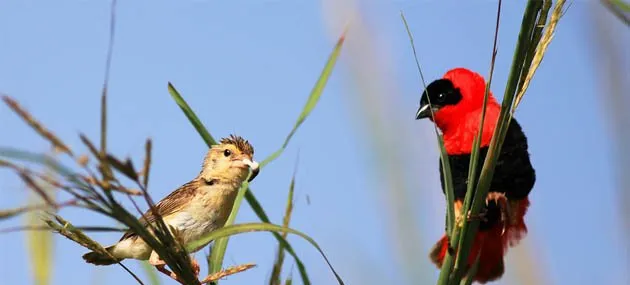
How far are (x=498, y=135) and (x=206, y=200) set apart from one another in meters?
1.13

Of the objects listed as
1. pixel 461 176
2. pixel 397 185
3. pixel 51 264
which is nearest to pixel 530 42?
pixel 397 185

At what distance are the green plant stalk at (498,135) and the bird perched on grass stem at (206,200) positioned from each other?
0.81 meters

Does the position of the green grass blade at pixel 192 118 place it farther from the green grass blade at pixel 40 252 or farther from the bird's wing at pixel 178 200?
the bird's wing at pixel 178 200

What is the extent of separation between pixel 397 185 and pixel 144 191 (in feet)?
2.12

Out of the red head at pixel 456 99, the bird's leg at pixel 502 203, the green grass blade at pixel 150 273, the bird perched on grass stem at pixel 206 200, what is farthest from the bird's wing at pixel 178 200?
the red head at pixel 456 99

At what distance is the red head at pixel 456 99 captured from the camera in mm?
3148

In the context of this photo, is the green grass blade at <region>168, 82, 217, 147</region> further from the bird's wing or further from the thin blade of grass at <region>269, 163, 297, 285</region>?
the bird's wing

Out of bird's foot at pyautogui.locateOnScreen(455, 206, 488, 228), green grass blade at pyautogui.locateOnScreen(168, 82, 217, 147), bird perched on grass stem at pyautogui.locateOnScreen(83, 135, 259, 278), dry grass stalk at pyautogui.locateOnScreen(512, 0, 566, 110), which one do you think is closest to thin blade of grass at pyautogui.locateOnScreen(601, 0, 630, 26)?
dry grass stalk at pyautogui.locateOnScreen(512, 0, 566, 110)

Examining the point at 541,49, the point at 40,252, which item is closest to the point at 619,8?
the point at 541,49

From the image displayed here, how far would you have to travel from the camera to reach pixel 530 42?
116cm

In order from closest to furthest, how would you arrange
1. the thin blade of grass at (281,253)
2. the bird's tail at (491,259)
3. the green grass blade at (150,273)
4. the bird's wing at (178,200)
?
the thin blade of grass at (281,253)
the green grass blade at (150,273)
the bird's wing at (178,200)
the bird's tail at (491,259)

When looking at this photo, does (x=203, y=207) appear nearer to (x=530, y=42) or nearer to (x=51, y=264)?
(x=51, y=264)

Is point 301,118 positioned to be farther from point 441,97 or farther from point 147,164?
point 441,97

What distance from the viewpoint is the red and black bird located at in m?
2.61
